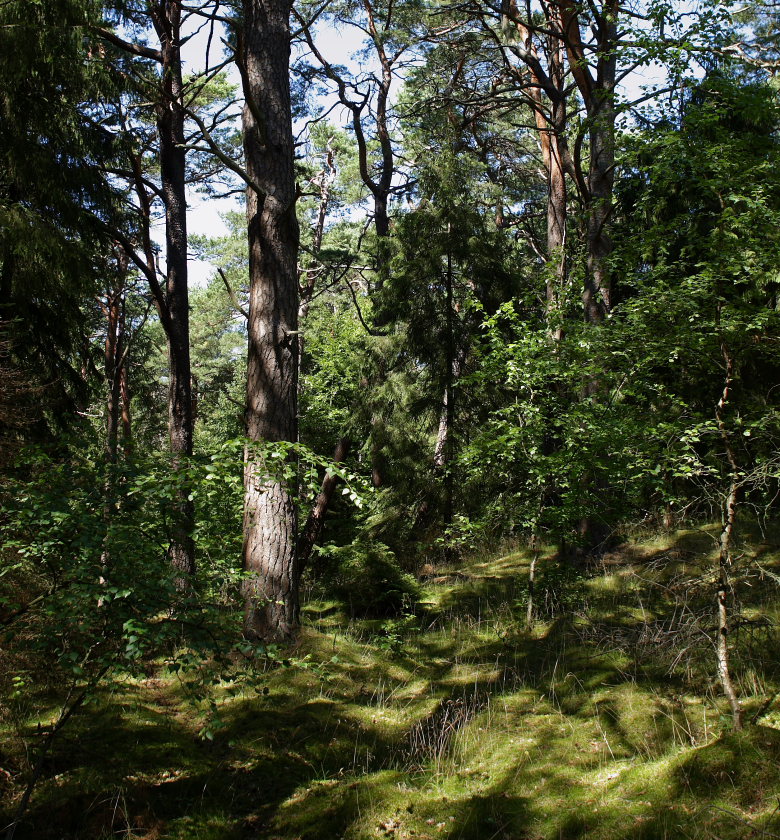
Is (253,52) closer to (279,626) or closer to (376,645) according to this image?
(279,626)

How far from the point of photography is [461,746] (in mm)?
4809

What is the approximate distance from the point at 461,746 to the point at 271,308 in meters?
4.35

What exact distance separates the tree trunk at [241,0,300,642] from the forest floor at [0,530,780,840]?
765 millimetres

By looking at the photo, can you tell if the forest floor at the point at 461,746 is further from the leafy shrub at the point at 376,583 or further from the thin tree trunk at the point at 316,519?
the thin tree trunk at the point at 316,519

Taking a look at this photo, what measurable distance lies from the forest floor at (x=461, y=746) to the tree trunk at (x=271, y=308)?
0.77 m

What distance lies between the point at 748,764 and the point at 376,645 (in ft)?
13.7

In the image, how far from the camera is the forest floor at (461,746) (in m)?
3.74

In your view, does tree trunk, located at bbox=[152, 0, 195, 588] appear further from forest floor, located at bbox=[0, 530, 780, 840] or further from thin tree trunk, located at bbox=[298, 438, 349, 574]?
forest floor, located at bbox=[0, 530, 780, 840]

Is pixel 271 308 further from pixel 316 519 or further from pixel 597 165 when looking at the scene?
pixel 597 165

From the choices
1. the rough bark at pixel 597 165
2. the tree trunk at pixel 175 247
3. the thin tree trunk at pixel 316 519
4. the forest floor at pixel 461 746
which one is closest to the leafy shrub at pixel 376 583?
the forest floor at pixel 461 746

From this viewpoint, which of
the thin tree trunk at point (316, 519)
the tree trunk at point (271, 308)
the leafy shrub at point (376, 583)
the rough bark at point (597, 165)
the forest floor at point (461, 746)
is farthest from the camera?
the thin tree trunk at point (316, 519)

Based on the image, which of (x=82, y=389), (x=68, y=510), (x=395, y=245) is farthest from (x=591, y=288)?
(x=68, y=510)

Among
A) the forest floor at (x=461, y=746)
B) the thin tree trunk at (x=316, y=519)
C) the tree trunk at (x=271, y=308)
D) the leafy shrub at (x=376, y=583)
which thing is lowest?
the forest floor at (x=461, y=746)

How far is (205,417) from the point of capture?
2680cm
